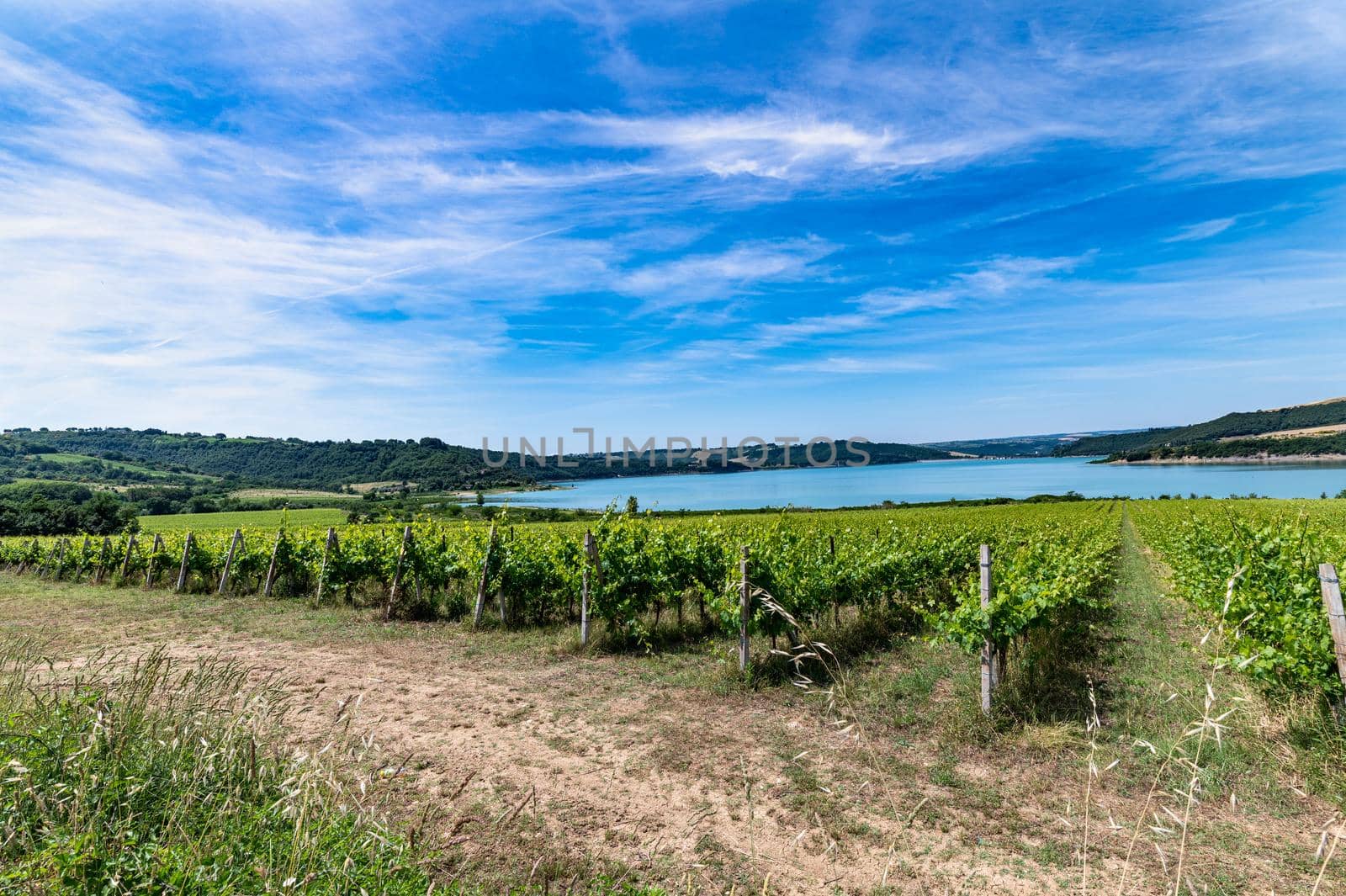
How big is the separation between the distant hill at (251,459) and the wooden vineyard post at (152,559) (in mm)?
99432

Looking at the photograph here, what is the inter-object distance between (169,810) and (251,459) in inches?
6256

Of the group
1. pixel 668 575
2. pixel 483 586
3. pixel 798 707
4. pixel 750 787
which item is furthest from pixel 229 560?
pixel 750 787

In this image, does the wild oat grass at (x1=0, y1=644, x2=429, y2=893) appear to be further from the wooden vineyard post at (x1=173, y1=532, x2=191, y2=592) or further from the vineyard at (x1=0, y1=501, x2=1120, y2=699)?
the wooden vineyard post at (x1=173, y1=532, x2=191, y2=592)

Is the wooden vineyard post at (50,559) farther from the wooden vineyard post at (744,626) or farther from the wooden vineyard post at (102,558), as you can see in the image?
the wooden vineyard post at (744,626)

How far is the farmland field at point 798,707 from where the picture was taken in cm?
425

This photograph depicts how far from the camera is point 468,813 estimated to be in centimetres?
490

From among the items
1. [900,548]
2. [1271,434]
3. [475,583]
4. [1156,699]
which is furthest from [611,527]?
[1271,434]

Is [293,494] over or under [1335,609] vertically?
under

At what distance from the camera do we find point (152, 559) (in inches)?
756

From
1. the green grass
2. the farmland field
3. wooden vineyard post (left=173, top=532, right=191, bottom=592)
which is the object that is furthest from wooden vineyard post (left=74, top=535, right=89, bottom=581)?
the green grass

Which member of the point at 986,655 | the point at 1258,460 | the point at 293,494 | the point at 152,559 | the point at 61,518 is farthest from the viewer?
the point at 1258,460

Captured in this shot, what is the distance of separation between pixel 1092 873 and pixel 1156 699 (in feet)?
12.9

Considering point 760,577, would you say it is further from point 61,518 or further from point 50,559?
point 61,518

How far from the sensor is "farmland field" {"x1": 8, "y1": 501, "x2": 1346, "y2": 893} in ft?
13.9
